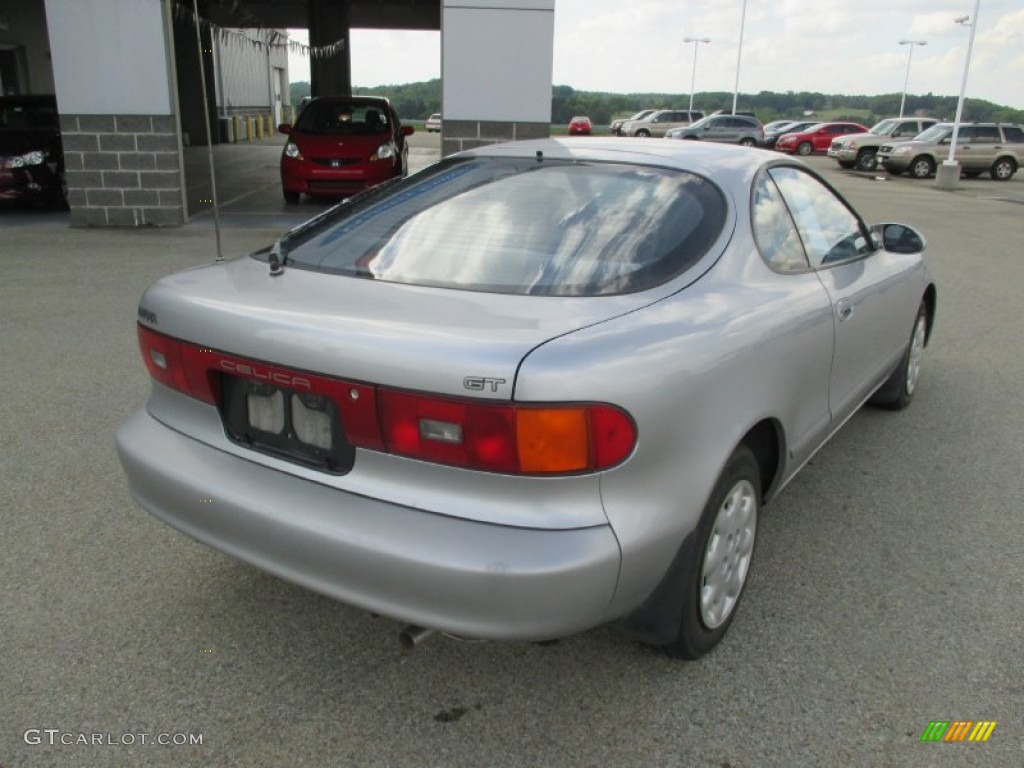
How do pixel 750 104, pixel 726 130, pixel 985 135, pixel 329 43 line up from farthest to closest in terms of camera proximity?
pixel 750 104
pixel 726 130
pixel 329 43
pixel 985 135

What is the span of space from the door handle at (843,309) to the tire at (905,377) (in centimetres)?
145

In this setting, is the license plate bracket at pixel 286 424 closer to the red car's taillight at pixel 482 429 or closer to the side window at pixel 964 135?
the red car's taillight at pixel 482 429

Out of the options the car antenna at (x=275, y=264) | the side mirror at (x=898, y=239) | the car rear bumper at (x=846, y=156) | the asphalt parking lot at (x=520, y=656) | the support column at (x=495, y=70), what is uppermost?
the support column at (x=495, y=70)

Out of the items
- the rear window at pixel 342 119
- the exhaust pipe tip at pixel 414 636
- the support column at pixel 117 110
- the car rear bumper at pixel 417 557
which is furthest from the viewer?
the rear window at pixel 342 119

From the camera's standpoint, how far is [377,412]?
2.09 m

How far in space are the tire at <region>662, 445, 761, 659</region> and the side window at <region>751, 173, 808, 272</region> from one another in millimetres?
740

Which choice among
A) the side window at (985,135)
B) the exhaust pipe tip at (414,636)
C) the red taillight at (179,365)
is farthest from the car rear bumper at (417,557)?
the side window at (985,135)

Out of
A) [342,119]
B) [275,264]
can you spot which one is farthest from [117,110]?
[275,264]

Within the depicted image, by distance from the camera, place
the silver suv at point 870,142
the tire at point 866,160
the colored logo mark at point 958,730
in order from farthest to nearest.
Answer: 1. the tire at point 866,160
2. the silver suv at point 870,142
3. the colored logo mark at point 958,730

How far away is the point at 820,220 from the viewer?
3584 millimetres

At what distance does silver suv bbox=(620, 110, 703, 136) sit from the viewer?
38844 millimetres

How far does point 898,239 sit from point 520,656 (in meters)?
2.82

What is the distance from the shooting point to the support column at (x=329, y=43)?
3102cm

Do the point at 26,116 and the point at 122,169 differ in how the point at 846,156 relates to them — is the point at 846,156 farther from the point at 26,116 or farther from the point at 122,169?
the point at 26,116
